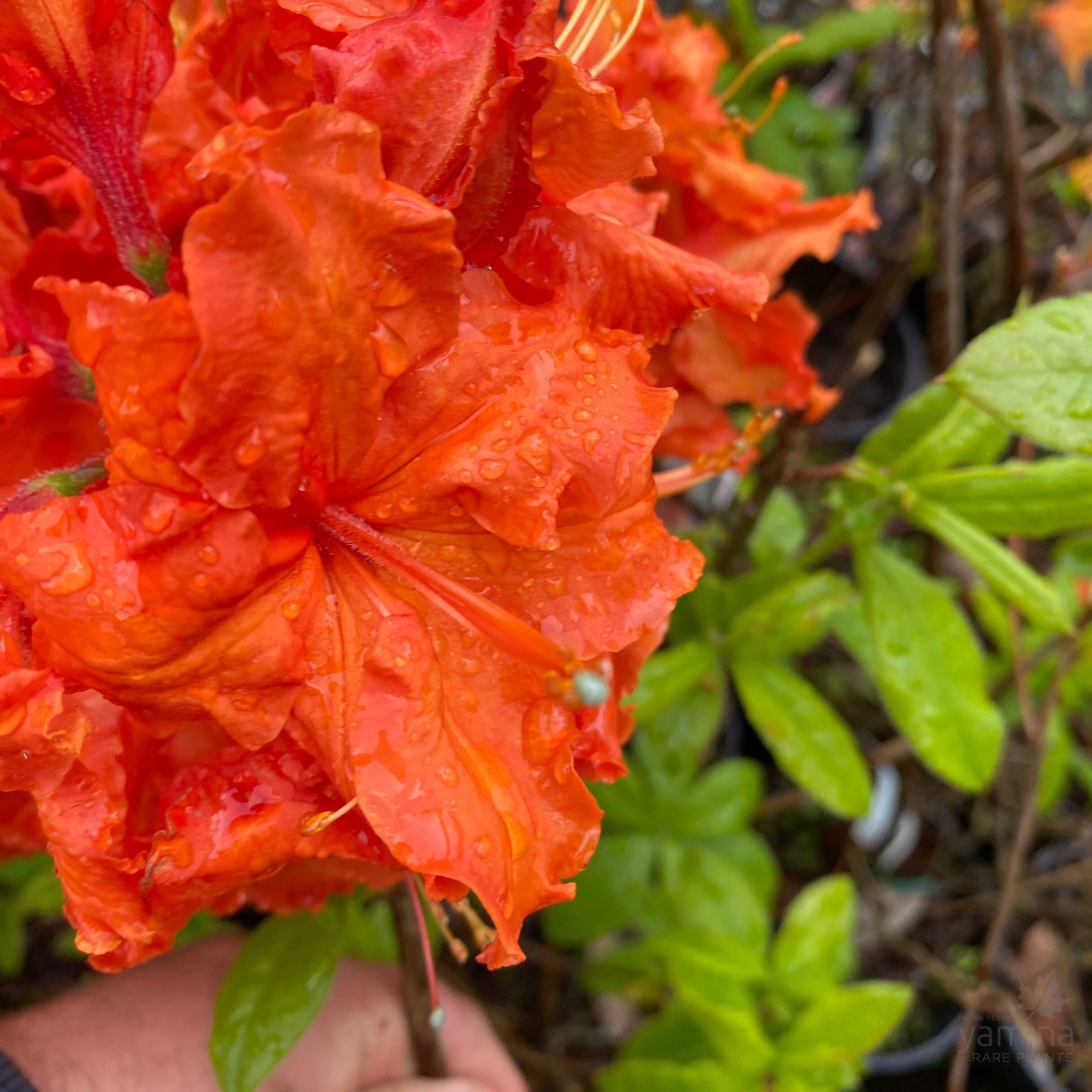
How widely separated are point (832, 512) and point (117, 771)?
27.7 inches

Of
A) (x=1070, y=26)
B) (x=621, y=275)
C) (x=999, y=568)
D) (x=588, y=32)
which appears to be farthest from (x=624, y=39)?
(x=1070, y=26)

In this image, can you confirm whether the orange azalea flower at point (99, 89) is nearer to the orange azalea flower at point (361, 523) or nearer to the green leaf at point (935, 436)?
the orange azalea flower at point (361, 523)

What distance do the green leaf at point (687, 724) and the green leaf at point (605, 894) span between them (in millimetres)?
175

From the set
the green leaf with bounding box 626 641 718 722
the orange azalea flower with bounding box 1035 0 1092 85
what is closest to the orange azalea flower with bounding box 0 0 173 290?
the green leaf with bounding box 626 641 718 722

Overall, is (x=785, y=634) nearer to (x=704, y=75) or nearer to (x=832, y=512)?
(x=832, y=512)

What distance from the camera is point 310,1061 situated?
0.91m

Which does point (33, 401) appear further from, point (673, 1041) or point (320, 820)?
point (673, 1041)

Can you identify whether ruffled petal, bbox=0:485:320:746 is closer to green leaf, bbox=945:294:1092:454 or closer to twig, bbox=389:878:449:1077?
twig, bbox=389:878:449:1077

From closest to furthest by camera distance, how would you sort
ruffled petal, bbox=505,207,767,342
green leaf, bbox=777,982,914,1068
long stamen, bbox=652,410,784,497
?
1. ruffled petal, bbox=505,207,767,342
2. long stamen, bbox=652,410,784,497
3. green leaf, bbox=777,982,914,1068

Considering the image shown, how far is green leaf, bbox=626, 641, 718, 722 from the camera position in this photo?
3.24 feet

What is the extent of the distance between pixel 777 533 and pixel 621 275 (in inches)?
30.2

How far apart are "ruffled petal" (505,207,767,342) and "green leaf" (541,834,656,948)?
928 mm

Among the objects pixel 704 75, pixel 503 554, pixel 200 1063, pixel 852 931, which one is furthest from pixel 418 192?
pixel 852 931

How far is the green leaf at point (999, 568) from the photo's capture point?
33.0 inches
